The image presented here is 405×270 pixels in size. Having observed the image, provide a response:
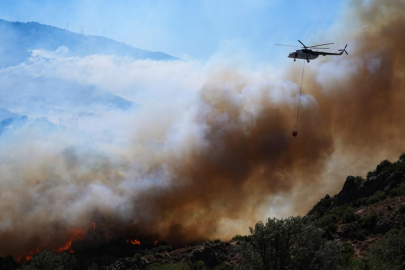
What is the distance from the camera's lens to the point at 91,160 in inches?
5940

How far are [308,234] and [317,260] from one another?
3.18 m

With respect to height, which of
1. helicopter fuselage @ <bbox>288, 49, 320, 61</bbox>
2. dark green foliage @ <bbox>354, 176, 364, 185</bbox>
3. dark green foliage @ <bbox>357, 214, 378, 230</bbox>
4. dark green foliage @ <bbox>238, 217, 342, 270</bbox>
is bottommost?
dark green foliage @ <bbox>238, 217, 342, 270</bbox>

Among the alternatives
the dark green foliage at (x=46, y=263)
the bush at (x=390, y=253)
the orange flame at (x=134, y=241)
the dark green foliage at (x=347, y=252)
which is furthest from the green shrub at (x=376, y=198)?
the dark green foliage at (x=46, y=263)

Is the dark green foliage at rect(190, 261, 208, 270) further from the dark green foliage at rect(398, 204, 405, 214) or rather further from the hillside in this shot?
the dark green foliage at rect(398, 204, 405, 214)

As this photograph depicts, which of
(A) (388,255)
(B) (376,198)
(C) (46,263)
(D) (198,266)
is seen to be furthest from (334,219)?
(C) (46,263)

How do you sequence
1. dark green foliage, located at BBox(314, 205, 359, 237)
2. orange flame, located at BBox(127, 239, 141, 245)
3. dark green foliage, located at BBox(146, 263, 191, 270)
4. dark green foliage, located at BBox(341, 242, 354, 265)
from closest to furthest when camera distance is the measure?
dark green foliage, located at BBox(341, 242, 354, 265) → dark green foliage, located at BBox(146, 263, 191, 270) → dark green foliage, located at BBox(314, 205, 359, 237) → orange flame, located at BBox(127, 239, 141, 245)

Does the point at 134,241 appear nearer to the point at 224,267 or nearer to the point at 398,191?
the point at 224,267

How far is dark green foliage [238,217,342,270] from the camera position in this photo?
57719mm

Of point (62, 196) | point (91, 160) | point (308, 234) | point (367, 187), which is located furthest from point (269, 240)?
A: point (91, 160)

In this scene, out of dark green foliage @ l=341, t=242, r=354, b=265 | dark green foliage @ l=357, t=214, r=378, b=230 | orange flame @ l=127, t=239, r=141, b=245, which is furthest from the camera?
orange flame @ l=127, t=239, r=141, b=245

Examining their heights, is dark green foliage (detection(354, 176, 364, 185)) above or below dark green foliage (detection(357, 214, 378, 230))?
above

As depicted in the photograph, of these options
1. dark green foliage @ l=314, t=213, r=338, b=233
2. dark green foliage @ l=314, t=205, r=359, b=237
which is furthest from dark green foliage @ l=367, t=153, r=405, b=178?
dark green foliage @ l=314, t=213, r=338, b=233

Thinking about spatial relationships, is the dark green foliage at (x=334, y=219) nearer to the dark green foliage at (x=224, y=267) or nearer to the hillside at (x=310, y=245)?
the hillside at (x=310, y=245)

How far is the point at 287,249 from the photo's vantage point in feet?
192
